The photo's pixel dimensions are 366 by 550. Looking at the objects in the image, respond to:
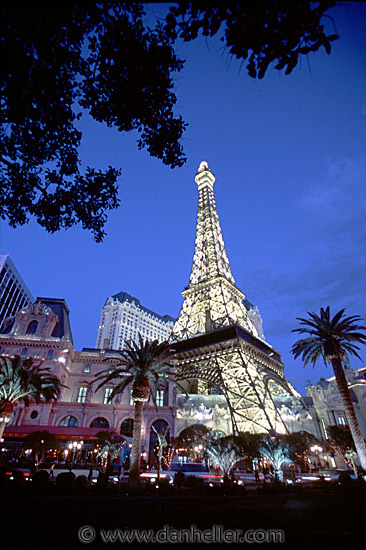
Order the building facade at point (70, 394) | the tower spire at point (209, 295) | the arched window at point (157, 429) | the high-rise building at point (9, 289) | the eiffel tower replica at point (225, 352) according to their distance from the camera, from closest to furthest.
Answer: the building facade at point (70, 394) < the arched window at point (157, 429) < the eiffel tower replica at point (225, 352) < the tower spire at point (209, 295) < the high-rise building at point (9, 289)

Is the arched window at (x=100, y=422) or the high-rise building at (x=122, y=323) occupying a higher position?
the high-rise building at (x=122, y=323)

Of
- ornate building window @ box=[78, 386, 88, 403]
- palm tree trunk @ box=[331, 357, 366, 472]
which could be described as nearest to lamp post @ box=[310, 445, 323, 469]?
palm tree trunk @ box=[331, 357, 366, 472]

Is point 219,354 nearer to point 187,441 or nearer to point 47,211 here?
point 187,441

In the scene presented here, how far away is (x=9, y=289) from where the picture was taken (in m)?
92.9

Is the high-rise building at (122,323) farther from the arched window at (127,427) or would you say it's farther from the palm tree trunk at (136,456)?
the palm tree trunk at (136,456)

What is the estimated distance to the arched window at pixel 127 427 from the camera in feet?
123

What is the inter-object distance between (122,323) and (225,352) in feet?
267

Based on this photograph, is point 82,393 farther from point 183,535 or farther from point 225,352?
point 183,535

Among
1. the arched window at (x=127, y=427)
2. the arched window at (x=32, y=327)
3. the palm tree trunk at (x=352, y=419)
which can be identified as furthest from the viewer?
the arched window at (x=32, y=327)

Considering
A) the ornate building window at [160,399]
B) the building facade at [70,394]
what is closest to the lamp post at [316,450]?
the building facade at [70,394]

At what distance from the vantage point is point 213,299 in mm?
51906

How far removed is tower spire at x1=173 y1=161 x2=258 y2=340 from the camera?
49375mm

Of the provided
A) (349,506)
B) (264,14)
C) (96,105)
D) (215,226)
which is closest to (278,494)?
(349,506)

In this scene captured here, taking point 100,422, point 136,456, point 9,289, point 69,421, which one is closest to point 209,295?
point 100,422
